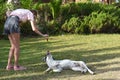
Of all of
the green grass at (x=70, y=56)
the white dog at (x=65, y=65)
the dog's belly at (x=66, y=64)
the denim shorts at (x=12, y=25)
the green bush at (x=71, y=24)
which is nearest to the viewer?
the green grass at (x=70, y=56)

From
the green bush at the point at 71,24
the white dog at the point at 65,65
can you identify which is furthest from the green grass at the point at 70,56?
the green bush at the point at 71,24

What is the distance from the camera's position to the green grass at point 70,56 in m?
8.62

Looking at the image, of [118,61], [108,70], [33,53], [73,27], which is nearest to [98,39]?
[73,27]

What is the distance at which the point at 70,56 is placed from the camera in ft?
36.3

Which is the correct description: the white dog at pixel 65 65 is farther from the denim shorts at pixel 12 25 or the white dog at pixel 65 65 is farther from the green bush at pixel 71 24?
the green bush at pixel 71 24

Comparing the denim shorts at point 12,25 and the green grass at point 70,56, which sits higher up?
the denim shorts at point 12,25

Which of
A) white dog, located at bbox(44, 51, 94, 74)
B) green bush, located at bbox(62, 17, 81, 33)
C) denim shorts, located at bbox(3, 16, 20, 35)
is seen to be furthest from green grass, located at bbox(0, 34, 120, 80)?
denim shorts, located at bbox(3, 16, 20, 35)

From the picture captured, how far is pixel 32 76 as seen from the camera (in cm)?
862

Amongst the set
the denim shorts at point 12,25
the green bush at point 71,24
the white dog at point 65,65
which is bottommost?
the green bush at point 71,24

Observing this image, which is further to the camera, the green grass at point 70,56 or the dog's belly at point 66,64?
the dog's belly at point 66,64

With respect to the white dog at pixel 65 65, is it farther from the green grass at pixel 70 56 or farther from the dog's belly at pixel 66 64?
the green grass at pixel 70 56

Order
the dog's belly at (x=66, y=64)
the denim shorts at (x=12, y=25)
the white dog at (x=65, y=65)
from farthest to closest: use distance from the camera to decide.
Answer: the dog's belly at (x=66, y=64), the white dog at (x=65, y=65), the denim shorts at (x=12, y=25)

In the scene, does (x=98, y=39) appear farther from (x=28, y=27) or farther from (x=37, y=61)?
(x=37, y=61)

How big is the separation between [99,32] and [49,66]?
9.00 meters
